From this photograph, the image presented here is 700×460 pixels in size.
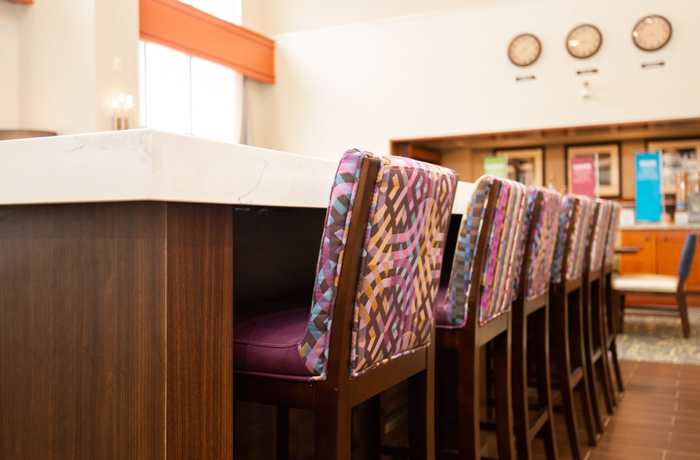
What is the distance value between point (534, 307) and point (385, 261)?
1223 millimetres

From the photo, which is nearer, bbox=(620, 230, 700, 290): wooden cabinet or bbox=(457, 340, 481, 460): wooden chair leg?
bbox=(457, 340, 481, 460): wooden chair leg

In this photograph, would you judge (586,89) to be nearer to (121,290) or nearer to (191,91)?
(191,91)

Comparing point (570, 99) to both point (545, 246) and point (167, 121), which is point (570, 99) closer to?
point (167, 121)

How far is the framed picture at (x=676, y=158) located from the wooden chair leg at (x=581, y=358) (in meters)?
5.88

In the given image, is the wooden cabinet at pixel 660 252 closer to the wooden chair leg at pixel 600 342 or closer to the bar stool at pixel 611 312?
the bar stool at pixel 611 312

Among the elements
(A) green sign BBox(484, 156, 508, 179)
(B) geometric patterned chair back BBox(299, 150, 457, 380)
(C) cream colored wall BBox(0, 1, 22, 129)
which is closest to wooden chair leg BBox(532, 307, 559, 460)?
(B) geometric patterned chair back BBox(299, 150, 457, 380)

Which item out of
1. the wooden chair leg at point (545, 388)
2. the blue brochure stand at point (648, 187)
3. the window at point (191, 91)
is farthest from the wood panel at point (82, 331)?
the blue brochure stand at point (648, 187)

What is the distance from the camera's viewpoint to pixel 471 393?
4.80ft

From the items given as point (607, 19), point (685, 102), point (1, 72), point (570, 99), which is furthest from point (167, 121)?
point (685, 102)

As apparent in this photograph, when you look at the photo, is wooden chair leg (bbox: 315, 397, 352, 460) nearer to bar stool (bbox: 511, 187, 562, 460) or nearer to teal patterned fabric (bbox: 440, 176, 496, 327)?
teal patterned fabric (bbox: 440, 176, 496, 327)

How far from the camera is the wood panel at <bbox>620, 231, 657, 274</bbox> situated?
6809 millimetres

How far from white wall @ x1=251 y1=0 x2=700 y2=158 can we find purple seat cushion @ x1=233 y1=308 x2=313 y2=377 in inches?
249

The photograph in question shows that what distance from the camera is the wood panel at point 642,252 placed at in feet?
22.3

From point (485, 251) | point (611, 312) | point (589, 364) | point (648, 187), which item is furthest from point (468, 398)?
point (648, 187)
